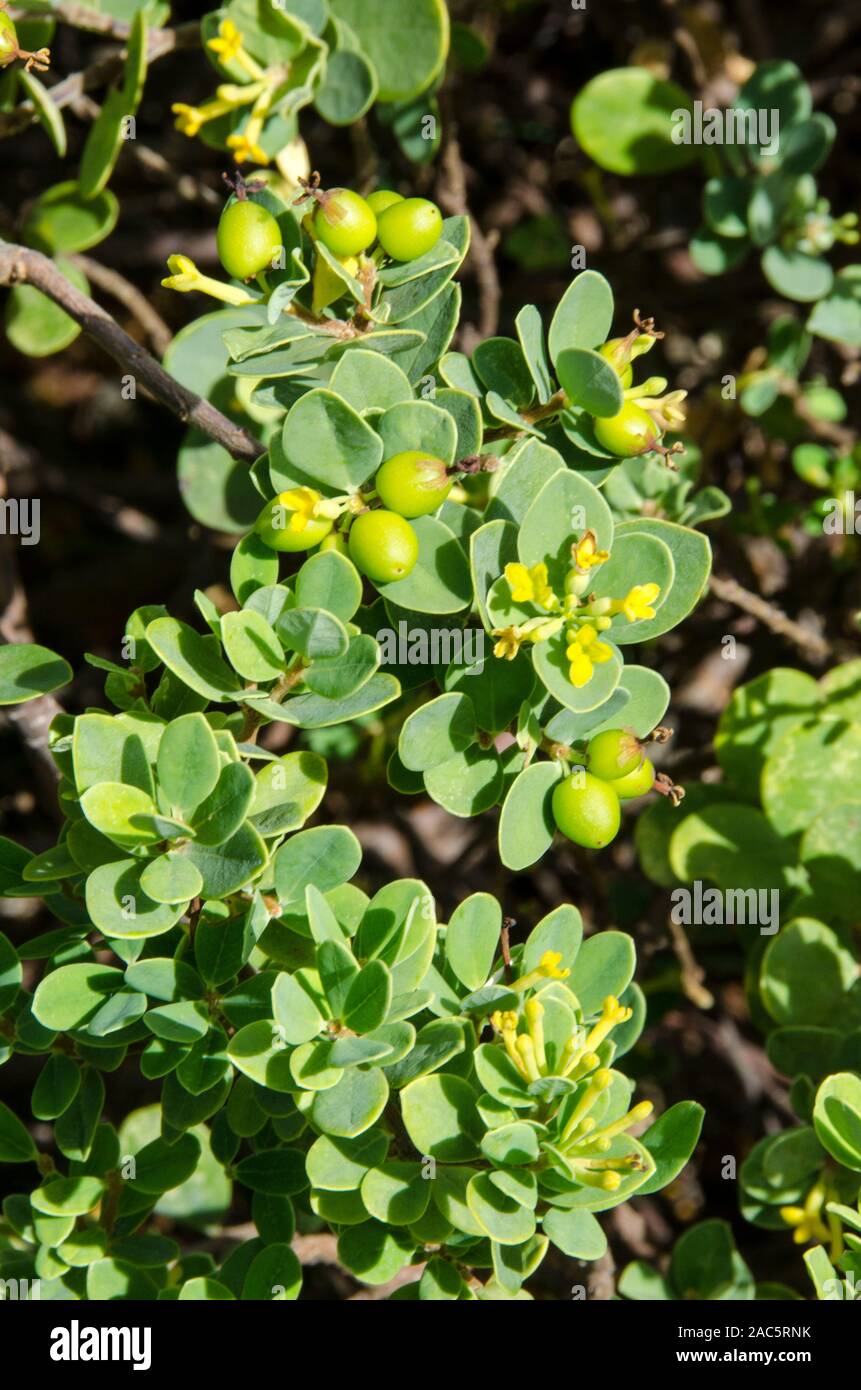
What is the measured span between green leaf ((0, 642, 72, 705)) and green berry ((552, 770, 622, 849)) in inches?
25.2

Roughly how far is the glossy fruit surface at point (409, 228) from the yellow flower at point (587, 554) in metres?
0.42

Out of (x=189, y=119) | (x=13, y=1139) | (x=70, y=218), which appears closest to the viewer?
(x=13, y=1139)

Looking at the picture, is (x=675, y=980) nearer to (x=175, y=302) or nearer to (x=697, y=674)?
(x=697, y=674)

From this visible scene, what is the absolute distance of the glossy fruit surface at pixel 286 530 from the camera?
1474 mm

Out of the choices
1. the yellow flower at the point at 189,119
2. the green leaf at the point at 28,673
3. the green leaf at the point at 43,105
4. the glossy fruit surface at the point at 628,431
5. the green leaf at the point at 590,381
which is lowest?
the green leaf at the point at 28,673

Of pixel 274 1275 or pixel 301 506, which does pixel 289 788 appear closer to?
pixel 301 506

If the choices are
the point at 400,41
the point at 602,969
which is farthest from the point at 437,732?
the point at 400,41

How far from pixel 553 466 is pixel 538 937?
23.8 inches

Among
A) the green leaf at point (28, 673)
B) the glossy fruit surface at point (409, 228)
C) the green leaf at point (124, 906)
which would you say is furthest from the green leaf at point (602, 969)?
the glossy fruit surface at point (409, 228)

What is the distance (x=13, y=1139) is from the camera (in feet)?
5.63

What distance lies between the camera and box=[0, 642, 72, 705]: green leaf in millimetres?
1552

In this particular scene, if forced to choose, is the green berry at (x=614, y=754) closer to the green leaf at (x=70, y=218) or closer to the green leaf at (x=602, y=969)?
the green leaf at (x=602, y=969)

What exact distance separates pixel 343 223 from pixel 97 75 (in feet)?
3.42

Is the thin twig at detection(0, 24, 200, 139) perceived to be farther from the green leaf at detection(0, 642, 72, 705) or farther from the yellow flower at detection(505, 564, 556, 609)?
the yellow flower at detection(505, 564, 556, 609)
